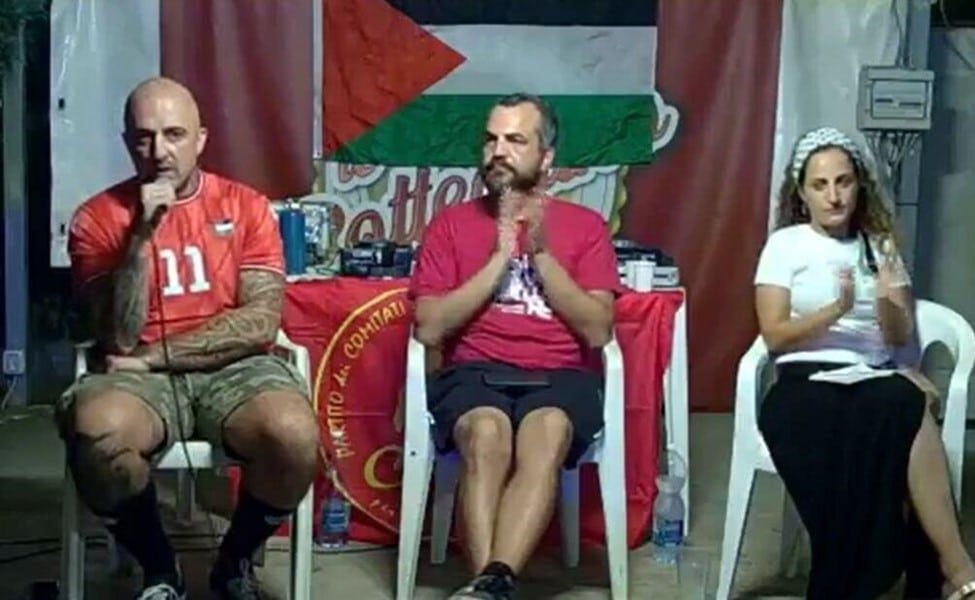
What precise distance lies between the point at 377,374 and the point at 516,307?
45 cm

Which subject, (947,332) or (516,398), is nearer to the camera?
(516,398)

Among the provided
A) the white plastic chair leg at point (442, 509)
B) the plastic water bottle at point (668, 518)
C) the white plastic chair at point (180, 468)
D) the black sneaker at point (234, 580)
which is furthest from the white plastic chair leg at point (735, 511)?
the black sneaker at point (234, 580)

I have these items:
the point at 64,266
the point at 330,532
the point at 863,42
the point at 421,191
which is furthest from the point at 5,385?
the point at 863,42

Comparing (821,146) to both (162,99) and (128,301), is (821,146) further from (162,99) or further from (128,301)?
(128,301)

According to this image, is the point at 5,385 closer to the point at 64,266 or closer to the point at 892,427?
the point at 64,266

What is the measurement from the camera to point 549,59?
5.33 meters

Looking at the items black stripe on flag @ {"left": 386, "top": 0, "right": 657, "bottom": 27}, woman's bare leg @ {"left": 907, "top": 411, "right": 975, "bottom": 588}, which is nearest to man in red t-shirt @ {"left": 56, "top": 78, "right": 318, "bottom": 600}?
woman's bare leg @ {"left": 907, "top": 411, "right": 975, "bottom": 588}

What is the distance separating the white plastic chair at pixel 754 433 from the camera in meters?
3.50

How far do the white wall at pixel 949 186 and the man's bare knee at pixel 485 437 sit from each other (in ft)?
7.98

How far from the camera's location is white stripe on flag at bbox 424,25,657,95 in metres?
5.30

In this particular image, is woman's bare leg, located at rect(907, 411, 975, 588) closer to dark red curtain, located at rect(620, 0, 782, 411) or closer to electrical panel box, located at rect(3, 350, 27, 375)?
dark red curtain, located at rect(620, 0, 782, 411)

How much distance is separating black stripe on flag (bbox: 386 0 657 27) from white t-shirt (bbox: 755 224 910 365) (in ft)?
6.24

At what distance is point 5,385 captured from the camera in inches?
218

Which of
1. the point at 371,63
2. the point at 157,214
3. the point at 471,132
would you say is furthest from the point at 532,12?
the point at 157,214
